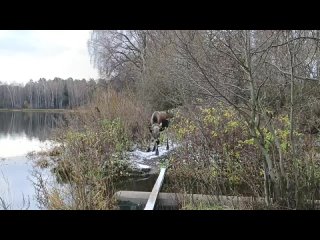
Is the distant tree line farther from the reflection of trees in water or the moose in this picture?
the moose

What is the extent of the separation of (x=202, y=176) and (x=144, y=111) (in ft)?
23.5

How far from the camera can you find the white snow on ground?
9014 millimetres

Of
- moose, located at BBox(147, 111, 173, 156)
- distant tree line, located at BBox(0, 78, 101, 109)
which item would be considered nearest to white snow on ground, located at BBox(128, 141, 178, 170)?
moose, located at BBox(147, 111, 173, 156)

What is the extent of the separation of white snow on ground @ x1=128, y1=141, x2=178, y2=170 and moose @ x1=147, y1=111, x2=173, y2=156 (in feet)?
0.66

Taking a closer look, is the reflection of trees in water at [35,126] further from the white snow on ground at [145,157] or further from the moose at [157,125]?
the moose at [157,125]

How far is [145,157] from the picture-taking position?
10.0 metres

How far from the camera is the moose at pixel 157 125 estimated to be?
34.8 feet

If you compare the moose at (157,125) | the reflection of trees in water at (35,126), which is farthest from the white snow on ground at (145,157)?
the reflection of trees in water at (35,126)

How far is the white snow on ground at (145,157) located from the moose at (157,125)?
202mm

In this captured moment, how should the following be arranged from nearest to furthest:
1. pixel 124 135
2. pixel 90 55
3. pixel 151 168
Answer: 1. pixel 151 168
2. pixel 124 135
3. pixel 90 55
